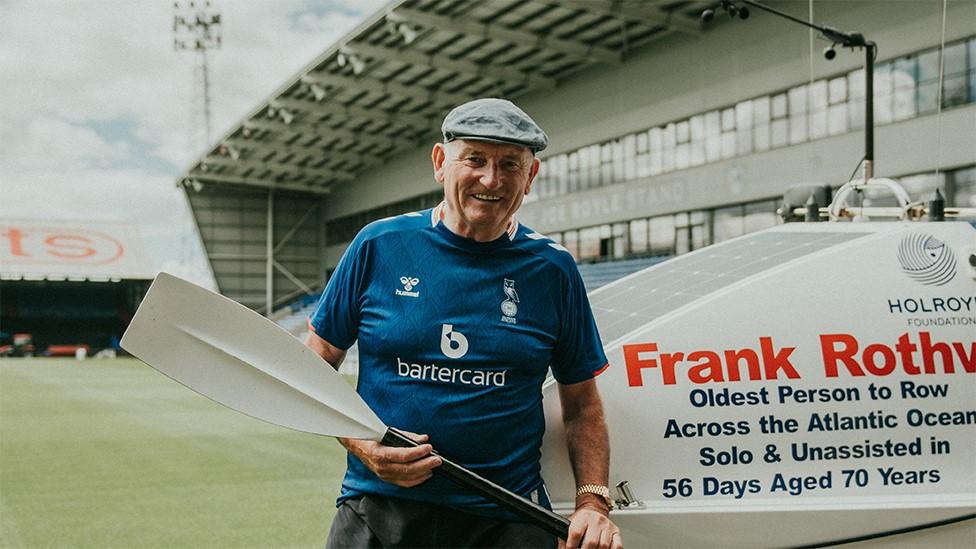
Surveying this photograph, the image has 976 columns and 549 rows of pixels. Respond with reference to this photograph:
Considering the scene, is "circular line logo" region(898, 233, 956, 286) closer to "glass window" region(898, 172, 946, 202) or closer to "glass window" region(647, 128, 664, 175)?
"glass window" region(898, 172, 946, 202)

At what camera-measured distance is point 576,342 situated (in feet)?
7.07

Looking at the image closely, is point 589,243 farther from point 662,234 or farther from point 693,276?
point 693,276

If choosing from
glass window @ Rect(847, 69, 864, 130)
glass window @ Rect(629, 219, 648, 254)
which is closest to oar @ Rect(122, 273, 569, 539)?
glass window @ Rect(847, 69, 864, 130)

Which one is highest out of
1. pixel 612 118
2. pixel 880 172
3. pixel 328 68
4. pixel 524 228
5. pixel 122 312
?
pixel 328 68

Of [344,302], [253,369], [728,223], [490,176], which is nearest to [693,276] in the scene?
[490,176]

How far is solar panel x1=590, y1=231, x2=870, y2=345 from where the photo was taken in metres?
2.57

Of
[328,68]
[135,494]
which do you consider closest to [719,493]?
[135,494]

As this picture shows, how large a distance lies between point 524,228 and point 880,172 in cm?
1804

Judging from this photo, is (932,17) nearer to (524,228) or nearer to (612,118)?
(612,118)

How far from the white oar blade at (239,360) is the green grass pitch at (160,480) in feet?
10.7

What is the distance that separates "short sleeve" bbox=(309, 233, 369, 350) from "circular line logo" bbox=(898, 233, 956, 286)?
1621 mm

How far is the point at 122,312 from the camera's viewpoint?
48.0m

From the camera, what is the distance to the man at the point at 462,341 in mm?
2010

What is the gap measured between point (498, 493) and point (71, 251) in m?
50.5
